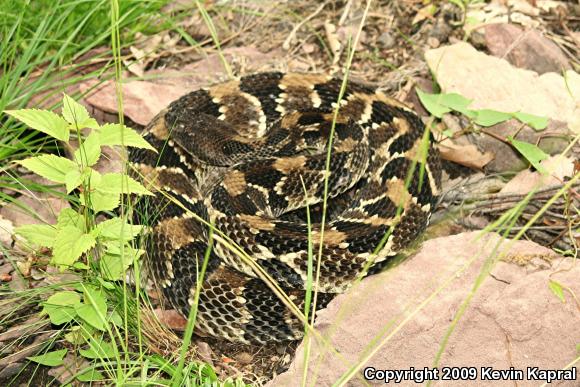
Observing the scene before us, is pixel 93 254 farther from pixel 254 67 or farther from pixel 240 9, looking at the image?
pixel 240 9

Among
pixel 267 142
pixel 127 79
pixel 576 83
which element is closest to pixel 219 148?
pixel 267 142

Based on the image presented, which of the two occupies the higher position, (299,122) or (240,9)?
(240,9)

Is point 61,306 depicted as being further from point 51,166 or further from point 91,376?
point 51,166

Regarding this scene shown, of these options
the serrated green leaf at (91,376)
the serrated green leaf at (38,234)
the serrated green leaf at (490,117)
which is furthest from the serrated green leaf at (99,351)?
the serrated green leaf at (490,117)

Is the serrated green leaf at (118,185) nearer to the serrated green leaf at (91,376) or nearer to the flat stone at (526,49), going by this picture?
the serrated green leaf at (91,376)

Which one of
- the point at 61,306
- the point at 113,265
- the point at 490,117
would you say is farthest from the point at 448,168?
the point at 61,306

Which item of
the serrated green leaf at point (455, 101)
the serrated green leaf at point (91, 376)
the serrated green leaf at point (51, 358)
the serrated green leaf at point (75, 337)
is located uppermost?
the serrated green leaf at point (455, 101)
